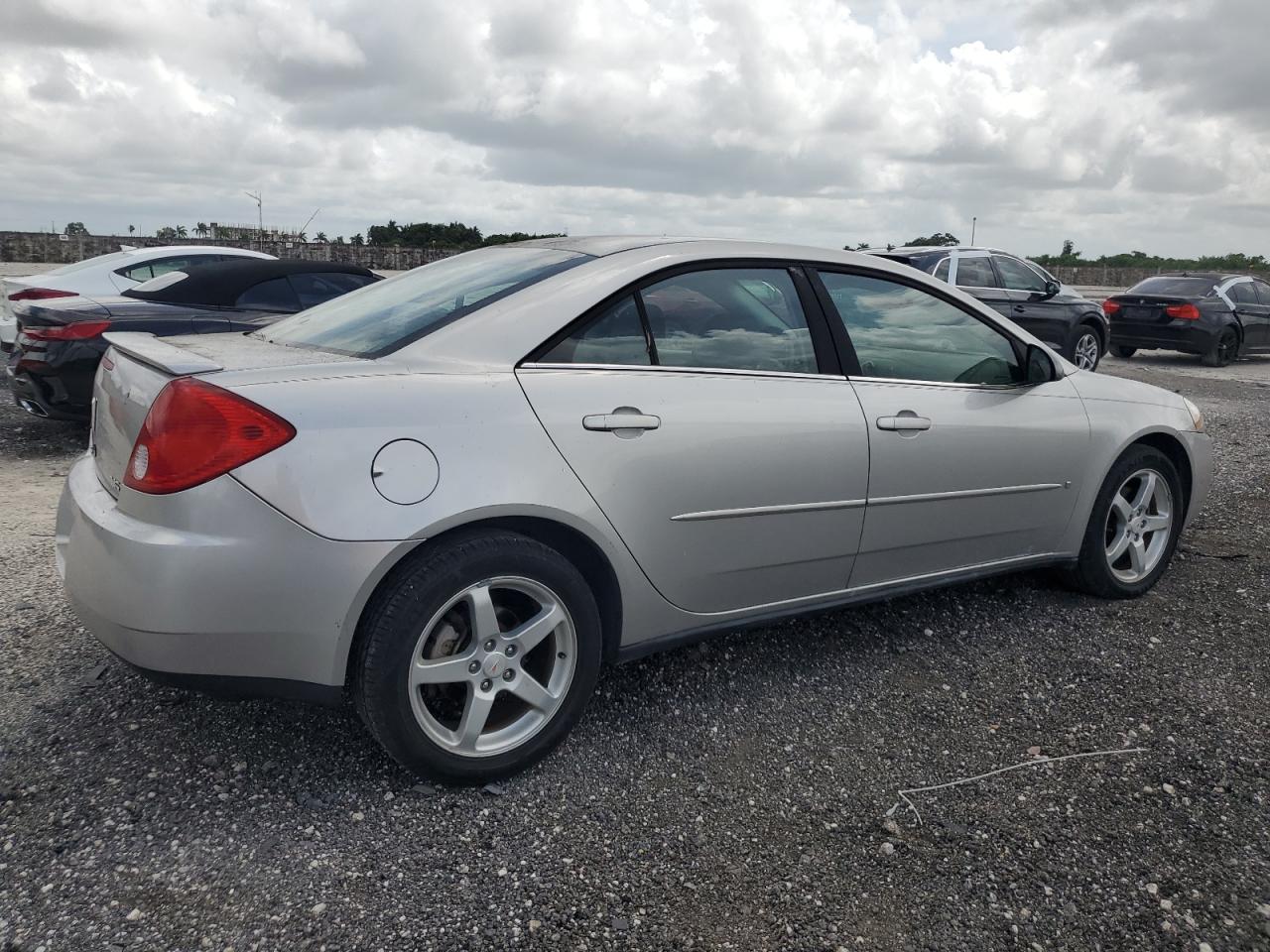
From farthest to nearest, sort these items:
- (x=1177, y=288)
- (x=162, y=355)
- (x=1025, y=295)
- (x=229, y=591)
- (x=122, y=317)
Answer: (x=1177, y=288)
(x=1025, y=295)
(x=122, y=317)
(x=162, y=355)
(x=229, y=591)

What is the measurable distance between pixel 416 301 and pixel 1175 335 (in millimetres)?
14396

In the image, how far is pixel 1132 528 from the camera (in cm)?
437

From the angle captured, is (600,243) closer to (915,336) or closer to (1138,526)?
(915,336)

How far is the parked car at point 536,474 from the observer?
240 centimetres

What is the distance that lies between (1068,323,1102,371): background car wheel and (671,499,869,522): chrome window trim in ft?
36.8

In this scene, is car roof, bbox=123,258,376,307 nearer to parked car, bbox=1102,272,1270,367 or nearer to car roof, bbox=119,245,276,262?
car roof, bbox=119,245,276,262

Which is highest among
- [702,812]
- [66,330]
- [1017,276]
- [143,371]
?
[1017,276]

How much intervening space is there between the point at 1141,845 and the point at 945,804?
19.4 inches

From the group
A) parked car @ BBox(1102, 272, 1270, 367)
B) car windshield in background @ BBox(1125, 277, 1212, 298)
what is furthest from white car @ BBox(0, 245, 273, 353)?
car windshield in background @ BBox(1125, 277, 1212, 298)

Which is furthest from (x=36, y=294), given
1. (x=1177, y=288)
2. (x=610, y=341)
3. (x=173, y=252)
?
(x=1177, y=288)

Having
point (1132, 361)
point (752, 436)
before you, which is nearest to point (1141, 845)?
point (752, 436)

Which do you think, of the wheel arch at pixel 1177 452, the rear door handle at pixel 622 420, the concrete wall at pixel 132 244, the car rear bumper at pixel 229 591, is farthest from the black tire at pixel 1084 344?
the concrete wall at pixel 132 244

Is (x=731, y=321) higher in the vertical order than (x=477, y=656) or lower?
higher

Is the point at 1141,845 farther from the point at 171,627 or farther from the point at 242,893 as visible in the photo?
the point at 171,627
